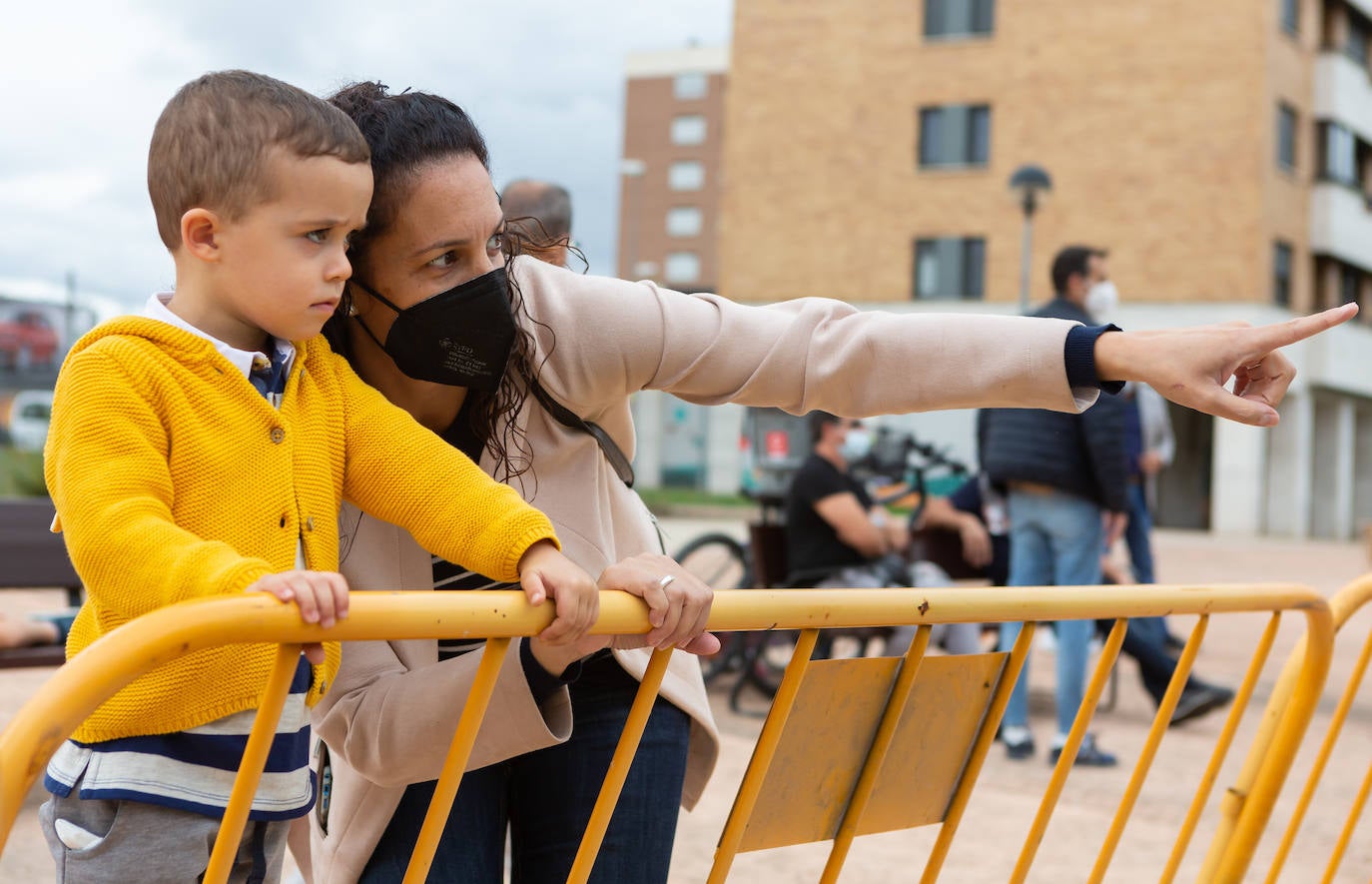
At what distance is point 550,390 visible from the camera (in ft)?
6.64

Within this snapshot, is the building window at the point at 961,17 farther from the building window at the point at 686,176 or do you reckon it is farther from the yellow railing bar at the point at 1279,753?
the building window at the point at 686,176

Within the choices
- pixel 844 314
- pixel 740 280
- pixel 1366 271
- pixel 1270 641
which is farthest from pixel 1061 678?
pixel 1366 271

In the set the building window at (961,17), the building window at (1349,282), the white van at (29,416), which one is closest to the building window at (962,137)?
the building window at (961,17)

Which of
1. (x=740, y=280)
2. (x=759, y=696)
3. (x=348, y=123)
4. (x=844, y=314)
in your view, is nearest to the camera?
(x=348, y=123)

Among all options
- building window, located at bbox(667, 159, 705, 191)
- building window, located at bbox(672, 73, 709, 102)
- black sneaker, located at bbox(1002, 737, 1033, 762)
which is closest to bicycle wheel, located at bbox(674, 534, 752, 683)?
black sneaker, located at bbox(1002, 737, 1033, 762)

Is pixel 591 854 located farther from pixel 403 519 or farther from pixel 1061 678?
pixel 1061 678

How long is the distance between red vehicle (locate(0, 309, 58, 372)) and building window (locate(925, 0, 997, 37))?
1874 centimetres

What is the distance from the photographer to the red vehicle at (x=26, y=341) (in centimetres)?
2770

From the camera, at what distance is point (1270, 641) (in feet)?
8.83

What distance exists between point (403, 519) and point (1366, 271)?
1332 inches

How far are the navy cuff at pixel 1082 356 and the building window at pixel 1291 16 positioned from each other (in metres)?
29.6

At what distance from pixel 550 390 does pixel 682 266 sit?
194 feet

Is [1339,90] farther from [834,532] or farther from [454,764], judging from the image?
[454,764]

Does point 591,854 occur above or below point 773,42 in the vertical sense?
below
